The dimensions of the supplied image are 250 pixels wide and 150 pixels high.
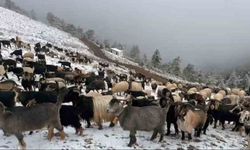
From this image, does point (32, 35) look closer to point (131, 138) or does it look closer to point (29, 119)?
point (131, 138)

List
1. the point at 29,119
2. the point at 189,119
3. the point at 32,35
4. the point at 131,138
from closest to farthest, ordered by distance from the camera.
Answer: the point at 29,119 → the point at 131,138 → the point at 189,119 → the point at 32,35

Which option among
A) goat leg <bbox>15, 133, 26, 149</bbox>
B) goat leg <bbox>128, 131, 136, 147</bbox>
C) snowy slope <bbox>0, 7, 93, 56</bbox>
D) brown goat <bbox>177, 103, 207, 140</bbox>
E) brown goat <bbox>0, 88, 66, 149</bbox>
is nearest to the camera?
brown goat <bbox>0, 88, 66, 149</bbox>

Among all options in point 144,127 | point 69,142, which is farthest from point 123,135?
point 69,142

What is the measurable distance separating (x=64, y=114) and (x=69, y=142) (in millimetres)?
1277

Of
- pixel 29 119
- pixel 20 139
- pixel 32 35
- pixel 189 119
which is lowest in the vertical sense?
pixel 20 139

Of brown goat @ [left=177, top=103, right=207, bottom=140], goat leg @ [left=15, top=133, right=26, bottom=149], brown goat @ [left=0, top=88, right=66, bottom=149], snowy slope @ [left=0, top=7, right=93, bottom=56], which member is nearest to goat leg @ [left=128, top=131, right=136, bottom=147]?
brown goat @ [left=0, top=88, right=66, bottom=149]

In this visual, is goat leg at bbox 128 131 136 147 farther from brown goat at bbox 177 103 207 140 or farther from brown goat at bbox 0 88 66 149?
brown goat at bbox 177 103 207 140

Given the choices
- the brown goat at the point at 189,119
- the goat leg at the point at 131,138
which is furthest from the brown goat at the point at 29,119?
the brown goat at the point at 189,119

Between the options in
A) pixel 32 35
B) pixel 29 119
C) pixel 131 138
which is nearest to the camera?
pixel 29 119

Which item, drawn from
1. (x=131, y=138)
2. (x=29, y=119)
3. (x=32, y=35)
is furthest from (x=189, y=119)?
(x=32, y=35)

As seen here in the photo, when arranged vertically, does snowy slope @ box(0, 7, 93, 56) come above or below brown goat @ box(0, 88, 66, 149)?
above

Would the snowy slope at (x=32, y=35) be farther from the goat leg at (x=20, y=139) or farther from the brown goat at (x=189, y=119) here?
the goat leg at (x=20, y=139)

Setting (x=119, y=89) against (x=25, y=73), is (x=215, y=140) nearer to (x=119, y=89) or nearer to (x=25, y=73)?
(x=119, y=89)

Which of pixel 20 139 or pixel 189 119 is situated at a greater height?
pixel 189 119
